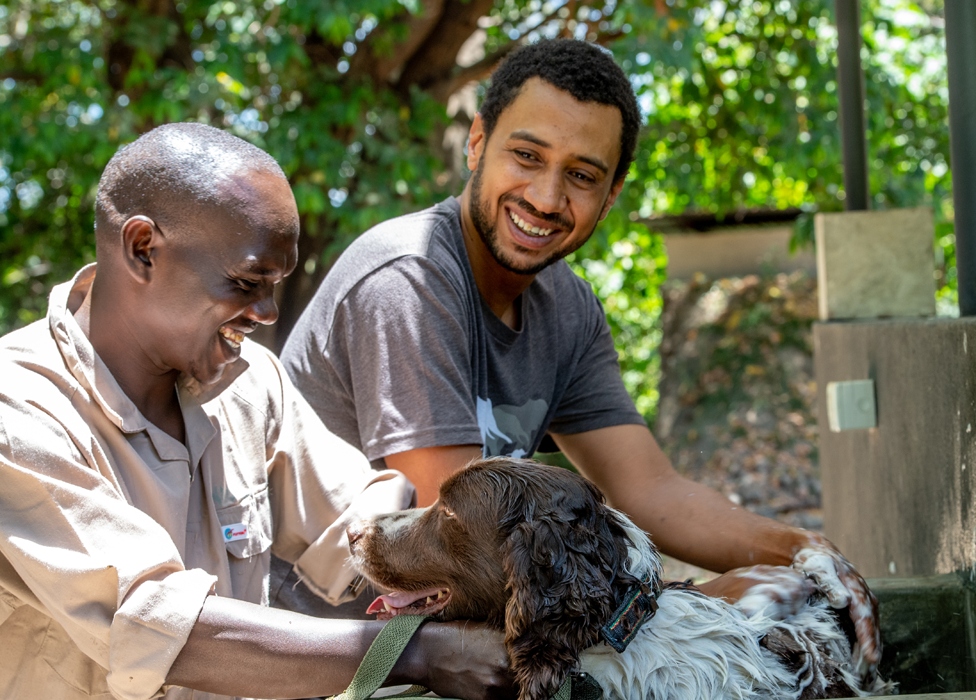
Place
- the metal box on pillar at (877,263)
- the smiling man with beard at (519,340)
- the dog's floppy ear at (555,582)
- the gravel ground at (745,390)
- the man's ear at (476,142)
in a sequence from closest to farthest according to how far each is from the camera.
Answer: the dog's floppy ear at (555,582) < the smiling man with beard at (519,340) < the man's ear at (476,142) < the metal box on pillar at (877,263) < the gravel ground at (745,390)

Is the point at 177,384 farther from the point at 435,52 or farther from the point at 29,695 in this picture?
the point at 435,52

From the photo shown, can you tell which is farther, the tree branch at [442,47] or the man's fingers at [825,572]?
the tree branch at [442,47]

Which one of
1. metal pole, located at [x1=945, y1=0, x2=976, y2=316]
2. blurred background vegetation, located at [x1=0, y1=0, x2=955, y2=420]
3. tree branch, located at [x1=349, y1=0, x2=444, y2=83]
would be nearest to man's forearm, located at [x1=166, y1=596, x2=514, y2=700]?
metal pole, located at [x1=945, y1=0, x2=976, y2=316]

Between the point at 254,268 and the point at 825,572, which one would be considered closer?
the point at 254,268

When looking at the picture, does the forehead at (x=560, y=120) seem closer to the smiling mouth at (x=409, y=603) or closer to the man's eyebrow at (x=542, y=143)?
the man's eyebrow at (x=542, y=143)

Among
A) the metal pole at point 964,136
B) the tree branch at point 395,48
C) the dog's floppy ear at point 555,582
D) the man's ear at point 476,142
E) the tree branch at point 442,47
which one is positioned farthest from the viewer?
the tree branch at point 442,47

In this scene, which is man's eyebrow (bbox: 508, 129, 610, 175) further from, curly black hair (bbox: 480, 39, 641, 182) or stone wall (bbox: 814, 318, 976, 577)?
stone wall (bbox: 814, 318, 976, 577)

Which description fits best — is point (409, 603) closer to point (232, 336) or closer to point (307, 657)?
point (307, 657)

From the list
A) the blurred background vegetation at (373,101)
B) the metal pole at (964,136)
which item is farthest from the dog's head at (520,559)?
the blurred background vegetation at (373,101)

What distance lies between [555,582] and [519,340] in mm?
1232

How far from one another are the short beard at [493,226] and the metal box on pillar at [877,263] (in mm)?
2704

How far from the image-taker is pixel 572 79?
3.03 metres

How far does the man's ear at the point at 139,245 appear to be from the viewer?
210 cm

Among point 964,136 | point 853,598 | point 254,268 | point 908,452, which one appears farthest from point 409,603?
point 964,136
